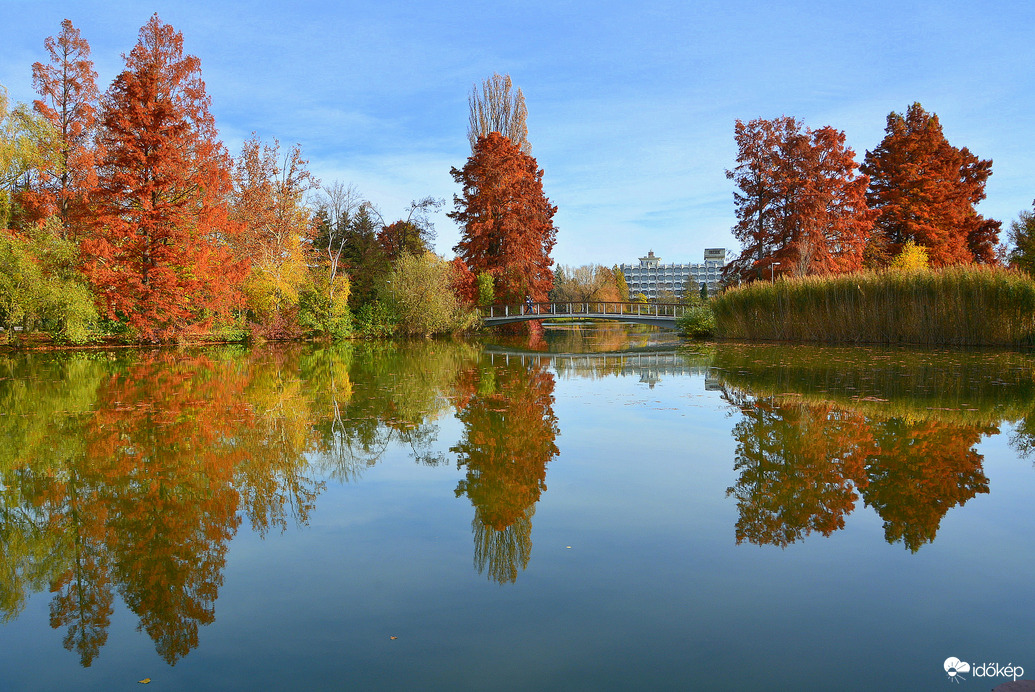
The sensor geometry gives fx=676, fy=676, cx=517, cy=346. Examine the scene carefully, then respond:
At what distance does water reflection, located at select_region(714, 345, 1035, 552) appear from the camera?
4398mm

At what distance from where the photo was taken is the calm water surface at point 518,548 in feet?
8.84

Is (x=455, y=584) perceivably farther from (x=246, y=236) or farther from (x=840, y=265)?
(x=840, y=265)

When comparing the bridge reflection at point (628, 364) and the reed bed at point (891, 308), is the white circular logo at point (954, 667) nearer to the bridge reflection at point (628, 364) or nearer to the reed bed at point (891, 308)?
the bridge reflection at point (628, 364)

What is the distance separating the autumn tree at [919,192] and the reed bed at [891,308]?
49.7ft

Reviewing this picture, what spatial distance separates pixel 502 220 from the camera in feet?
119

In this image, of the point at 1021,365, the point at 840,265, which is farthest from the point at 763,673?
the point at 840,265

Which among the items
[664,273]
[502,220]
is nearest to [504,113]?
[502,220]

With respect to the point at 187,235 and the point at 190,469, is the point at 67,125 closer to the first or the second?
the point at 187,235

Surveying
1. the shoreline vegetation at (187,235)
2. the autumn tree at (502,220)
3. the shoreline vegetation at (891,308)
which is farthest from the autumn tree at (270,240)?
the shoreline vegetation at (891,308)

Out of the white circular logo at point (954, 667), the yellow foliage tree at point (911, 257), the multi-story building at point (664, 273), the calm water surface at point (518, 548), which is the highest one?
the multi-story building at point (664, 273)

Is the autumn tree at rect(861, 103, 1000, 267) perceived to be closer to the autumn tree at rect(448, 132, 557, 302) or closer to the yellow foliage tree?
the yellow foliage tree

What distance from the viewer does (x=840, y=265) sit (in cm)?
3092

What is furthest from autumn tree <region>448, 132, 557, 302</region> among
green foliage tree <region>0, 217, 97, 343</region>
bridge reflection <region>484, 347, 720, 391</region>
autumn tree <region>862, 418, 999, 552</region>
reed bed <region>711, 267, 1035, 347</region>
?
autumn tree <region>862, 418, 999, 552</region>

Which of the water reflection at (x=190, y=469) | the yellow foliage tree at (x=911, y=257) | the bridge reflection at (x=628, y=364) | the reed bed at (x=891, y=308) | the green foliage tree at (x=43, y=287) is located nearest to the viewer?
the water reflection at (x=190, y=469)
